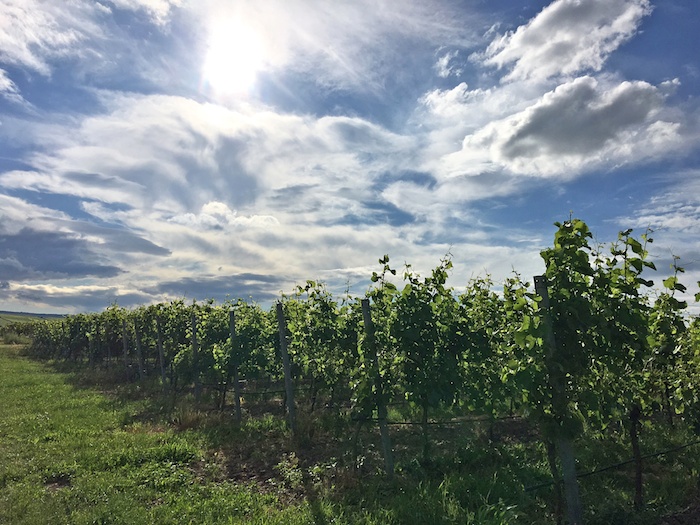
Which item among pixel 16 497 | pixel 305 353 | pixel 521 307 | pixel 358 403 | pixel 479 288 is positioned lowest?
pixel 16 497

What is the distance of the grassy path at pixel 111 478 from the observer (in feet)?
19.4

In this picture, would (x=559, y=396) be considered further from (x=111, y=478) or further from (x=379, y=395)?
(x=111, y=478)

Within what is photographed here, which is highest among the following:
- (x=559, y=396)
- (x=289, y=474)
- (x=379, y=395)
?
(x=559, y=396)

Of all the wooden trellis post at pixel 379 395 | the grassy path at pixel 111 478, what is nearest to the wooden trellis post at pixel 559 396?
the wooden trellis post at pixel 379 395

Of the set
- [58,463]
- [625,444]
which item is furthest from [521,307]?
[58,463]

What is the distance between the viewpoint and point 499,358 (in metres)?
7.68

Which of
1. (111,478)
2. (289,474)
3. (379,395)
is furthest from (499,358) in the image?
(111,478)

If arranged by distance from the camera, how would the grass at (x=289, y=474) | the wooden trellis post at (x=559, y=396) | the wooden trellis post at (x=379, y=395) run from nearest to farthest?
the wooden trellis post at (x=559, y=396) → the grass at (x=289, y=474) → the wooden trellis post at (x=379, y=395)

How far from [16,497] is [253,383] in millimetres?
12531

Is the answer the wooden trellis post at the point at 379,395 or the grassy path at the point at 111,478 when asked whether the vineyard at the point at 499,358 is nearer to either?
the wooden trellis post at the point at 379,395

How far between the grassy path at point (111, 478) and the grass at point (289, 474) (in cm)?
3

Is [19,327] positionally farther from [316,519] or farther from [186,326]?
[316,519]

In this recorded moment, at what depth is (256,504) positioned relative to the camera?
624cm

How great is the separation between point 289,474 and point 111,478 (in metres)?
2.99
